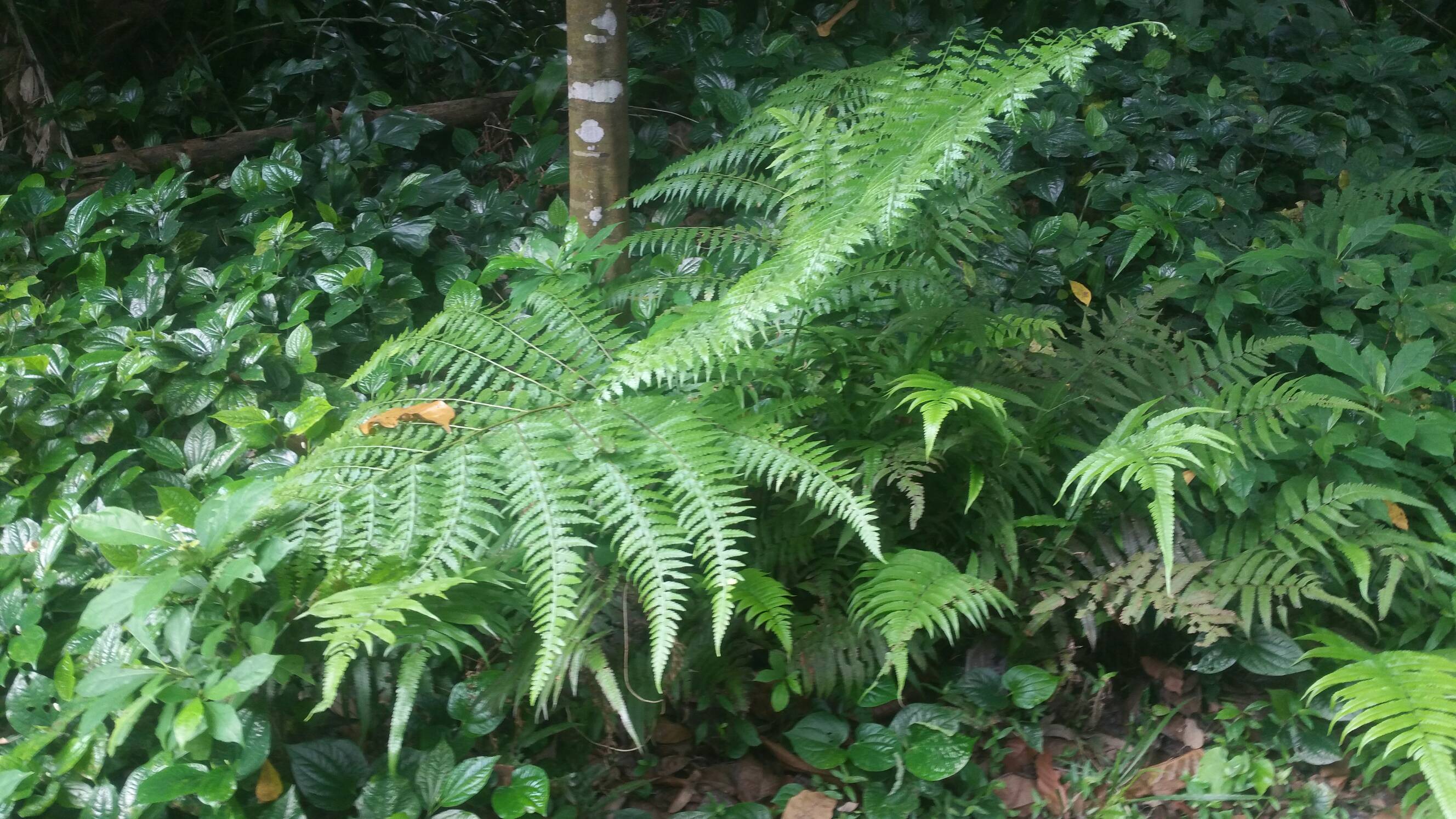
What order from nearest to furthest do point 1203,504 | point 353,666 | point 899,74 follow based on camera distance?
point 353,666 → point 1203,504 → point 899,74

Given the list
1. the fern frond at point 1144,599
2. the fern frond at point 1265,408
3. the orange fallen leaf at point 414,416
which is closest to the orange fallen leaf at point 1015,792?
the fern frond at point 1144,599

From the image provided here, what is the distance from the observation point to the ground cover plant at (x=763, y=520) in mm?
1559

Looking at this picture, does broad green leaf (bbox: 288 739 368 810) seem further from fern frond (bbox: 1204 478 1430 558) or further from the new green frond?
fern frond (bbox: 1204 478 1430 558)

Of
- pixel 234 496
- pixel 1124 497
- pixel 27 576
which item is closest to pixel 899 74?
pixel 1124 497

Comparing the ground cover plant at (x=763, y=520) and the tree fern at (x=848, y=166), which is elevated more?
the tree fern at (x=848, y=166)

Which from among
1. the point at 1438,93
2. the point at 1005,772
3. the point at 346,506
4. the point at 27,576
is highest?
the point at 1438,93

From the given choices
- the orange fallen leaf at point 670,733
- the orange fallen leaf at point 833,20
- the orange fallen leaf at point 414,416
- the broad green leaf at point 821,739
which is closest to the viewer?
the orange fallen leaf at point 414,416

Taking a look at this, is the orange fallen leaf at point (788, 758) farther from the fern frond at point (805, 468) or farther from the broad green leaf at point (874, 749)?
the fern frond at point (805, 468)

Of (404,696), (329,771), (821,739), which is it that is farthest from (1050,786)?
(329,771)

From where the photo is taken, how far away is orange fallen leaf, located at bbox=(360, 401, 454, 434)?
1.74 m

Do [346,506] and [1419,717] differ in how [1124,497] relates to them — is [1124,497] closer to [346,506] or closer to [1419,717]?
[1419,717]

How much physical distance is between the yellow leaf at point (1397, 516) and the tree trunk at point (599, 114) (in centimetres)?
187

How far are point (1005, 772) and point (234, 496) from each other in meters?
1.55

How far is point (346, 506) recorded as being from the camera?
158cm
